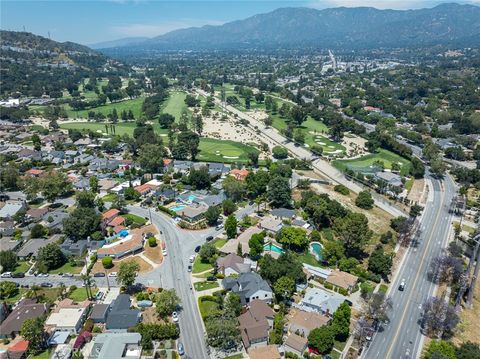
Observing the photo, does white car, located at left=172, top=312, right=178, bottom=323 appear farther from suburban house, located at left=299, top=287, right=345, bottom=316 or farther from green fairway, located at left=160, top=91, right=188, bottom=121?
green fairway, located at left=160, top=91, right=188, bottom=121

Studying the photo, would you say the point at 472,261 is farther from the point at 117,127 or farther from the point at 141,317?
the point at 117,127

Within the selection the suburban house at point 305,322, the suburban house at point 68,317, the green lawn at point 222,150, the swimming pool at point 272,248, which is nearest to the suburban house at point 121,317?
the suburban house at point 68,317

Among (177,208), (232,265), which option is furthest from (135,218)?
(232,265)

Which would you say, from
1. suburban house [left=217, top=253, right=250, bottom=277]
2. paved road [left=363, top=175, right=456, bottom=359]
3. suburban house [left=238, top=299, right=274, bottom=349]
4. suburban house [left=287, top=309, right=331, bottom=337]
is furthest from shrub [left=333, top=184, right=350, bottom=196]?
suburban house [left=238, top=299, right=274, bottom=349]

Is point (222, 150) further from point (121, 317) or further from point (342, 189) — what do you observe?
point (121, 317)

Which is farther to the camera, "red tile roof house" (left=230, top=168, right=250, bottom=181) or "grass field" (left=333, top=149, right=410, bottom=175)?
"grass field" (left=333, top=149, right=410, bottom=175)
